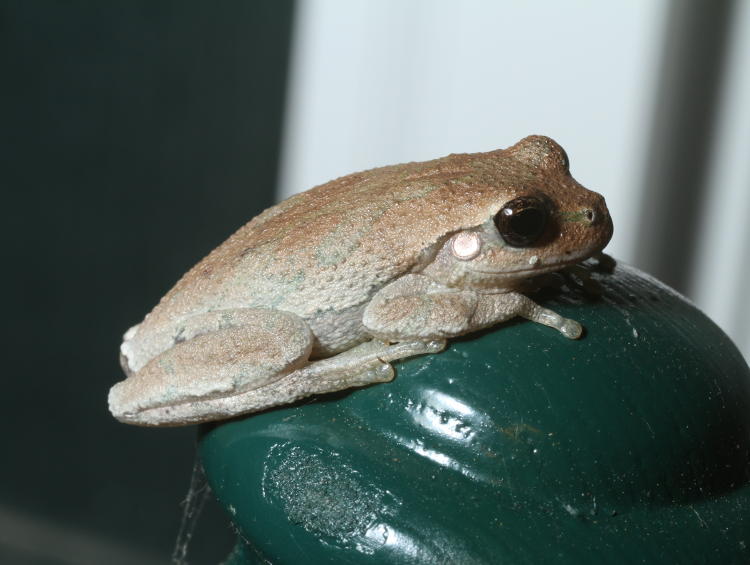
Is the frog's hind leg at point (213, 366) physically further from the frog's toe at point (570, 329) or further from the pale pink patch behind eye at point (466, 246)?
the frog's toe at point (570, 329)

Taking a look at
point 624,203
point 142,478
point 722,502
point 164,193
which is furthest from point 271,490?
point 142,478

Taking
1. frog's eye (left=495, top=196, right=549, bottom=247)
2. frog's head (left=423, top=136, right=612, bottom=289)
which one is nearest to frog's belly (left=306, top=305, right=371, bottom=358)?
frog's head (left=423, top=136, right=612, bottom=289)

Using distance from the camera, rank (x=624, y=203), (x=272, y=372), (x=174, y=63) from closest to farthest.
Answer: (x=272, y=372) < (x=624, y=203) < (x=174, y=63)

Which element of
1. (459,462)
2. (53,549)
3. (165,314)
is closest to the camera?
(459,462)

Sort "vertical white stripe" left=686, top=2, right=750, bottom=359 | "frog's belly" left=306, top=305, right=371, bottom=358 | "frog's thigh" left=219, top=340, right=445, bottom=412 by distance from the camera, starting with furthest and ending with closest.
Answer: "vertical white stripe" left=686, top=2, right=750, bottom=359, "frog's belly" left=306, top=305, right=371, bottom=358, "frog's thigh" left=219, top=340, right=445, bottom=412

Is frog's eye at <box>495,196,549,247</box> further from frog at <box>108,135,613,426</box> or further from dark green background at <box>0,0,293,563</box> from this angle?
dark green background at <box>0,0,293,563</box>

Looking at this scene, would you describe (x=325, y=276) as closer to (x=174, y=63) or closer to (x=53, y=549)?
(x=174, y=63)

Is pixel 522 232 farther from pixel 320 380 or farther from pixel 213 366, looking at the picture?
pixel 213 366

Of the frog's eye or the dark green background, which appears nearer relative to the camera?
the frog's eye
